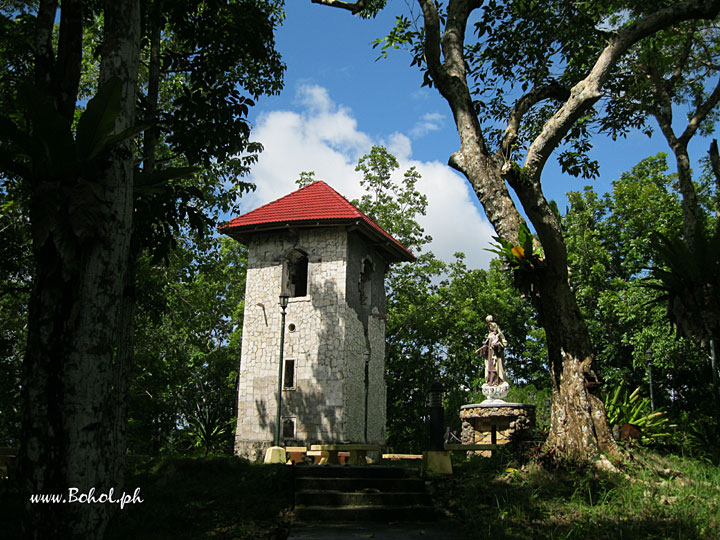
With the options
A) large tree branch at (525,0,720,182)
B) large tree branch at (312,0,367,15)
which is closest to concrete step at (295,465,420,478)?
large tree branch at (525,0,720,182)

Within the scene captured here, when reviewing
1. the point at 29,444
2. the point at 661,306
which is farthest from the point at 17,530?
the point at 661,306

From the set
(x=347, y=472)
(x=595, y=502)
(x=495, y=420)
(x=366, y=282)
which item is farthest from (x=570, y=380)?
(x=366, y=282)

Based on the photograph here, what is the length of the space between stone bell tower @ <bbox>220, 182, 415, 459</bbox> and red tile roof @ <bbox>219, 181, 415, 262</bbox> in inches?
1.4

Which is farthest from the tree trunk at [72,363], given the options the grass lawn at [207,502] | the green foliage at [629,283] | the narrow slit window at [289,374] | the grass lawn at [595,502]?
the green foliage at [629,283]

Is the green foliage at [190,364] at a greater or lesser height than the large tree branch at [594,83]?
lesser

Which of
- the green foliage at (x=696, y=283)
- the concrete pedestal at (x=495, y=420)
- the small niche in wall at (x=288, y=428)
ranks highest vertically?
the green foliage at (x=696, y=283)

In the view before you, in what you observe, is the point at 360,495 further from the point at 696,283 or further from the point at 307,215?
the point at 307,215

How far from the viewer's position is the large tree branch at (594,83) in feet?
24.7

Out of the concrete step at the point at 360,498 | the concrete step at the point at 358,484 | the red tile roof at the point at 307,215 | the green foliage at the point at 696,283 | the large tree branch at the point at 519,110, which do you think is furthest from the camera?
the red tile roof at the point at 307,215

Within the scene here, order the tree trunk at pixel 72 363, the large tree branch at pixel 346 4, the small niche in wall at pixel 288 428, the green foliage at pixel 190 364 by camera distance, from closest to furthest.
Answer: the tree trunk at pixel 72 363, the large tree branch at pixel 346 4, the small niche in wall at pixel 288 428, the green foliage at pixel 190 364

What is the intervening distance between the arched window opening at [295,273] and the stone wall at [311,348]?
0.27 meters

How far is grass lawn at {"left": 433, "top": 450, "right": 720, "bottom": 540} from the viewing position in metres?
5.34

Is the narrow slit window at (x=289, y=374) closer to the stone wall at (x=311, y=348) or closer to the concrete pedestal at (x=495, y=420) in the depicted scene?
the stone wall at (x=311, y=348)

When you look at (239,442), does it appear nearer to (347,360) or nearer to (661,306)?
(347,360)
